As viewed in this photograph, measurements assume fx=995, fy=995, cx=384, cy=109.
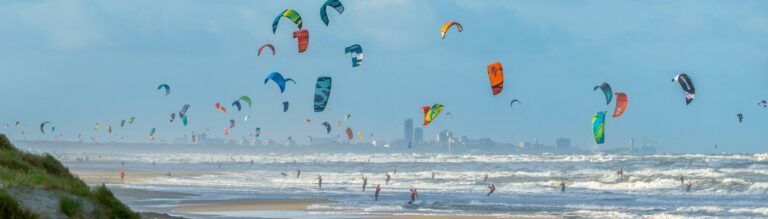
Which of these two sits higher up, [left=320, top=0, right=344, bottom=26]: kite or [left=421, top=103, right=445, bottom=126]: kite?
[left=320, top=0, right=344, bottom=26]: kite

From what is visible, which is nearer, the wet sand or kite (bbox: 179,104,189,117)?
the wet sand

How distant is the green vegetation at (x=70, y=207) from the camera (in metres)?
8.80

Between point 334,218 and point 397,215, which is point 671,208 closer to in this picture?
point 397,215

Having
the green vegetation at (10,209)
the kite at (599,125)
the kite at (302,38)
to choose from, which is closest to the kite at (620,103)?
the kite at (599,125)

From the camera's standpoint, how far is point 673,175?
177 ft

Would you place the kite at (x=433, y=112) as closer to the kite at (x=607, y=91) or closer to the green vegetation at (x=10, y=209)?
the kite at (x=607, y=91)

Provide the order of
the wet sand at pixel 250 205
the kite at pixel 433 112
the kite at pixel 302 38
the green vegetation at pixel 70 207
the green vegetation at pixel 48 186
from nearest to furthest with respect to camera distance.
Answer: the green vegetation at pixel 48 186, the green vegetation at pixel 70 207, the wet sand at pixel 250 205, the kite at pixel 302 38, the kite at pixel 433 112

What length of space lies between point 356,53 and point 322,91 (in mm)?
4380

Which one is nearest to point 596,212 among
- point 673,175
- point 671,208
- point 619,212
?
point 619,212

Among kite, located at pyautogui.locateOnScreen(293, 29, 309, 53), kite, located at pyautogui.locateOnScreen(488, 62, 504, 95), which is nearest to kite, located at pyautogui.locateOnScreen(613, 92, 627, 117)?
kite, located at pyautogui.locateOnScreen(488, 62, 504, 95)

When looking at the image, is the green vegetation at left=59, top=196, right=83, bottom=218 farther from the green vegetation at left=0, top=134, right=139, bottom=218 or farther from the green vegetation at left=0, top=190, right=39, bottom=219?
the green vegetation at left=0, top=190, right=39, bottom=219

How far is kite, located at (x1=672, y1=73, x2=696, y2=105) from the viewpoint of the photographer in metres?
28.5

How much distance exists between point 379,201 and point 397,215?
630 centimetres

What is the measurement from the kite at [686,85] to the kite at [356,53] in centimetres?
960
